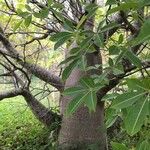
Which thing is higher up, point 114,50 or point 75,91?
point 114,50

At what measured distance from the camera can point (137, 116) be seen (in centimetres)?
80

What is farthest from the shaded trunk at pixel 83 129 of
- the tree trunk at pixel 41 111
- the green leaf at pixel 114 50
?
the green leaf at pixel 114 50

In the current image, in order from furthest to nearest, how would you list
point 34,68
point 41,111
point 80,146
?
point 41,111, point 34,68, point 80,146

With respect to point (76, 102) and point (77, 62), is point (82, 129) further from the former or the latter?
point (76, 102)

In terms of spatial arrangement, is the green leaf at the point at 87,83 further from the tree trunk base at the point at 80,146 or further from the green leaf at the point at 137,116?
the tree trunk base at the point at 80,146

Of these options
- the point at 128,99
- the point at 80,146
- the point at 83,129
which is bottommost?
the point at 80,146

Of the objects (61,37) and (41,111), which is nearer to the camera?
(61,37)

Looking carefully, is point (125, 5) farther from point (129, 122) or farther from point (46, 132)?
point (46, 132)

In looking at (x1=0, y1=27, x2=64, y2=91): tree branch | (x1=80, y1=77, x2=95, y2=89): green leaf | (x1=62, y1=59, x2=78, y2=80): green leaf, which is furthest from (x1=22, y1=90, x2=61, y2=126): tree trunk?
(x1=80, y1=77, x2=95, y2=89): green leaf

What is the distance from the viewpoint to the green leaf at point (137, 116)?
80 centimetres

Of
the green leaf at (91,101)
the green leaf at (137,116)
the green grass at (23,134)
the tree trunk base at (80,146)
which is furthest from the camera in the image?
the green grass at (23,134)

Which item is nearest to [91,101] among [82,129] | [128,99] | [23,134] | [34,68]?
[128,99]

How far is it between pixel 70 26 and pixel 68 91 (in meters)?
0.37

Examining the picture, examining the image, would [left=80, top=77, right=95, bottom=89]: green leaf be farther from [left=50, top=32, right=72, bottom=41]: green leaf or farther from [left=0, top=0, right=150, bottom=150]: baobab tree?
[left=50, top=32, right=72, bottom=41]: green leaf
